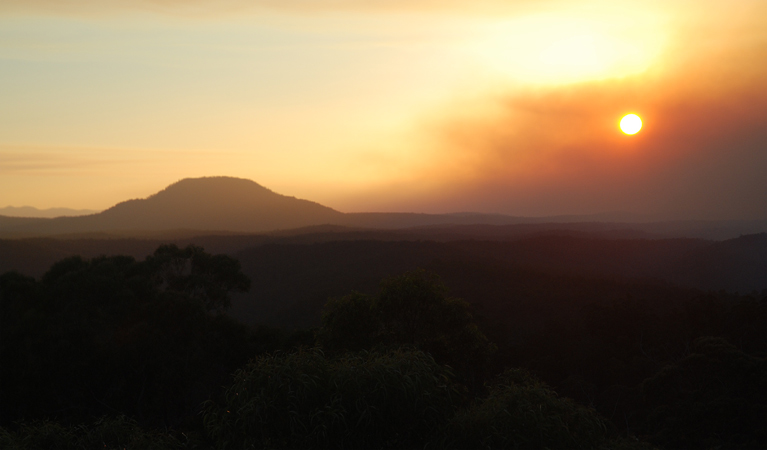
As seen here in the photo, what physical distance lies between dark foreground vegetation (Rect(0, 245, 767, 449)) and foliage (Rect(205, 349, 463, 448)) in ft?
0.08

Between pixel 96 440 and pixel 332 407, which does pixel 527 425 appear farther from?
pixel 96 440

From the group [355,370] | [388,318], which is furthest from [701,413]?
[355,370]

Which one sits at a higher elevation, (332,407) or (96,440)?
(332,407)

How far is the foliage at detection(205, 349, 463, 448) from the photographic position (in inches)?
325

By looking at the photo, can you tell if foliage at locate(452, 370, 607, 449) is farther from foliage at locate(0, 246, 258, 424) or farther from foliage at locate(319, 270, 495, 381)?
foliage at locate(0, 246, 258, 424)

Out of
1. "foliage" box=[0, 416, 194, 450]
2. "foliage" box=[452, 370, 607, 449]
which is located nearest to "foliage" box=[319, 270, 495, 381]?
"foliage" box=[0, 416, 194, 450]

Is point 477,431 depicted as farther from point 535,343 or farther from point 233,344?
point 535,343

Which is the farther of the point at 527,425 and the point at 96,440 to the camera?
the point at 96,440

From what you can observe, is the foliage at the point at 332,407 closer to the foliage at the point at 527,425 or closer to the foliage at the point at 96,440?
the foliage at the point at 527,425

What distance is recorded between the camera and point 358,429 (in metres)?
8.36

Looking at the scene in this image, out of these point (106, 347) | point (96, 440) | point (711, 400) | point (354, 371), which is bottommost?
point (711, 400)

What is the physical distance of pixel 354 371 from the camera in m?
8.79

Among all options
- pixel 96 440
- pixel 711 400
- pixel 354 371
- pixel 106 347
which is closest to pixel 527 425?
pixel 354 371

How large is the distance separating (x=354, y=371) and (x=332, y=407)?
→ 714 millimetres
